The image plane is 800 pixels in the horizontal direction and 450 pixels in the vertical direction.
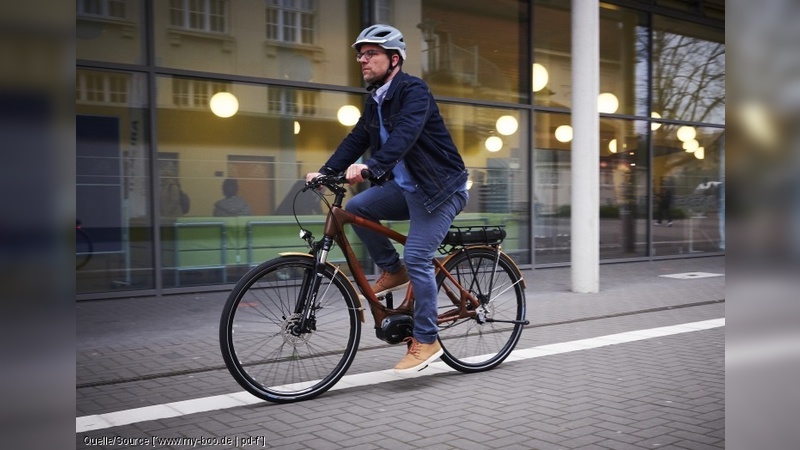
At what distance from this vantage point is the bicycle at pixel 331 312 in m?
4.00

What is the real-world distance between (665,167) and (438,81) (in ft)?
18.1

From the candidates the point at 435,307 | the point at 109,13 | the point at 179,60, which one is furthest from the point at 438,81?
the point at 435,307

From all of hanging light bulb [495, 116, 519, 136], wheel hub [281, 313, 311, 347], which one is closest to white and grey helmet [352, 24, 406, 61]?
wheel hub [281, 313, 311, 347]

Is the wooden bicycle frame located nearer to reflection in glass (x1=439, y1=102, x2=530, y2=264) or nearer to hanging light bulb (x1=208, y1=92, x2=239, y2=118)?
hanging light bulb (x1=208, y1=92, x2=239, y2=118)

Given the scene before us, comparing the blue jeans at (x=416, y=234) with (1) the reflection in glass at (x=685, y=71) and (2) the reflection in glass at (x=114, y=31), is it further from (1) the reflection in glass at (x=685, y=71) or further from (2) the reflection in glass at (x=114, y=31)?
(1) the reflection in glass at (x=685, y=71)

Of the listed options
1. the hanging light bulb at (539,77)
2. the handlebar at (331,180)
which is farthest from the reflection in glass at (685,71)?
the handlebar at (331,180)

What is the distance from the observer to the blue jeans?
4488mm

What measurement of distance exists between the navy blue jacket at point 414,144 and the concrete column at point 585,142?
16.4ft

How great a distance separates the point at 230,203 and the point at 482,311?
5262 millimetres

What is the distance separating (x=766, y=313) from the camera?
0.90 metres

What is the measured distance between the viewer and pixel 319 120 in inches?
400

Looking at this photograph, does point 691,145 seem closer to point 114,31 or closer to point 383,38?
point 114,31

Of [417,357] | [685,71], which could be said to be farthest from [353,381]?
[685,71]

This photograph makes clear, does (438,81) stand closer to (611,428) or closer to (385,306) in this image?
(385,306)
